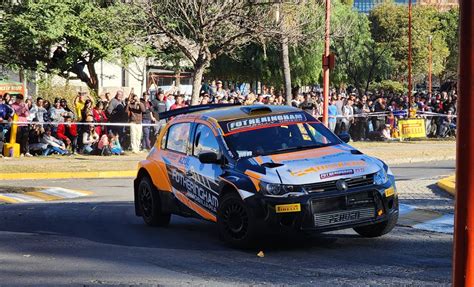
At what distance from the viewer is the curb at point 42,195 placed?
14.6 meters

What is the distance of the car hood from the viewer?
8.38 m

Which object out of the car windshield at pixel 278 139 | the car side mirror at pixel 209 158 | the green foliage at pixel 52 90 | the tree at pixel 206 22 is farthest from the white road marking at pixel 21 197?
the green foliage at pixel 52 90

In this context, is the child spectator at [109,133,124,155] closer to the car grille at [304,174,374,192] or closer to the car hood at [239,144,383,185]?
the car hood at [239,144,383,185]

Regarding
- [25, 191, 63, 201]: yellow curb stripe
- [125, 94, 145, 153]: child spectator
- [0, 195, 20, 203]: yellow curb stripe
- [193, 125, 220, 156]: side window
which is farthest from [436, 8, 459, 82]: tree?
[193, 125, 220, 156]: side window

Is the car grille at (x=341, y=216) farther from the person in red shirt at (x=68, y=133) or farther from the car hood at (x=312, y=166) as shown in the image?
the person in red shirt at (x=68, y=133)

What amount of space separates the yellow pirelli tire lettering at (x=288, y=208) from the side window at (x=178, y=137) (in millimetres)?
2390

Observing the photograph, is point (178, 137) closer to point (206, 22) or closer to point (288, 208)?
point (288, 208)

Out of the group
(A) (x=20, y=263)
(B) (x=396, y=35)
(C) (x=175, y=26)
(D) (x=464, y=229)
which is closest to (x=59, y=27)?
(C) (x=175, y=26)

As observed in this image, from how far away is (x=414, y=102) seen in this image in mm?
36906

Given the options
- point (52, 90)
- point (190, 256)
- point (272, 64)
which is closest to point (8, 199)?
point (190, 256)

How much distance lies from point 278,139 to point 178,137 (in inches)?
62.1

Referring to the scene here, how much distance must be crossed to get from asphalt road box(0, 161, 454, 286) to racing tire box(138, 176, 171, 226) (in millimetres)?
156

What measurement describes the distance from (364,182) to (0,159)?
A: 1558cm

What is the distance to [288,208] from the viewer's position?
8227 mm
